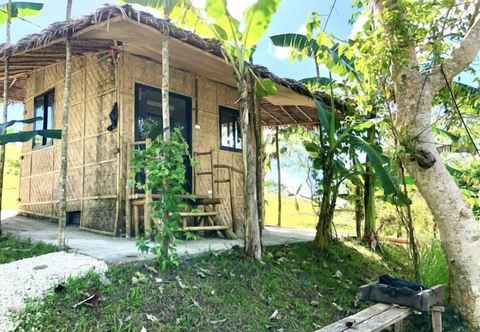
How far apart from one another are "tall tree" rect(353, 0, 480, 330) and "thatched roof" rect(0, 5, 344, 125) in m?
2.21

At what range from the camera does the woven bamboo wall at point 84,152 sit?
22.3 feet

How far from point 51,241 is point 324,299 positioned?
12.2 ft

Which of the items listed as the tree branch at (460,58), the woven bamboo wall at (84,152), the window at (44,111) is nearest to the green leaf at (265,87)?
the tree branch at (460,58)

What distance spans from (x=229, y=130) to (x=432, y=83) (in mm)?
4887

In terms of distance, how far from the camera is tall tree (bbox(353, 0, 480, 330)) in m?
4.21

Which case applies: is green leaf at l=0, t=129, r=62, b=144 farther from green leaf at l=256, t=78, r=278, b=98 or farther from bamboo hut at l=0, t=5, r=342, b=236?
green leaf at l=256, t=78, r=278, b=98

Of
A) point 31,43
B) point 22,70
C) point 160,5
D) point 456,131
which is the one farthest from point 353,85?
point 22,70

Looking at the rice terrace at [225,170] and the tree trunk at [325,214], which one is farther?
the tree trunk at [325,214]

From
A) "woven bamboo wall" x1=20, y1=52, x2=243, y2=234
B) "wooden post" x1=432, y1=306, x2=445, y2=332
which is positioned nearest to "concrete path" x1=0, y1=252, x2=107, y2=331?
"woven bamboo wall" x1=20, y1=52, x2=243, y2=234

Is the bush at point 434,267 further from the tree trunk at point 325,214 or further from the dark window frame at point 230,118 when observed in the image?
the dark window frame at point 230,118

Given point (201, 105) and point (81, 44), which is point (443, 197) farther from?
point (81, 44)

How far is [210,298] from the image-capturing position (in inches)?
145

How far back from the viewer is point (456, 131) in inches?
253

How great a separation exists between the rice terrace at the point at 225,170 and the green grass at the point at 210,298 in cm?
2
